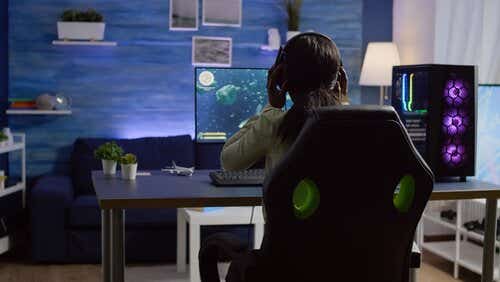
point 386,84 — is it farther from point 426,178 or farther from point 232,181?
point 426,178

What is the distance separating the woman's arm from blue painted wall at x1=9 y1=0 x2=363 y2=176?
10.4ft

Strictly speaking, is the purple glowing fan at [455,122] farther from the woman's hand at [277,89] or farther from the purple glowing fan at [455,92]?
the woman's hand at [277,89]

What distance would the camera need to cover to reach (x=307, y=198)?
1729 mm

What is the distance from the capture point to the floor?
13.7 ft

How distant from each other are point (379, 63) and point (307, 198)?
3.65m

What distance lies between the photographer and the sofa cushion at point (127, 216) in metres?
4.43

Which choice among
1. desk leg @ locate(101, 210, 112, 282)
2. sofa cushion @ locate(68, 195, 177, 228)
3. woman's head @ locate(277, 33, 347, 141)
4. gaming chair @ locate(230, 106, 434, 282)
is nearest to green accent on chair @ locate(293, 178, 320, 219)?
gaming chair @ locate(230, 106, 434, 282)

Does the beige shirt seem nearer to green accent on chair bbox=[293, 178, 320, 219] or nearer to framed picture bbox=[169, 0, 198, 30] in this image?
green accent on chair bbox=[293, 178, 320, 219]

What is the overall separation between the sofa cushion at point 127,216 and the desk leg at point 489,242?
2328mm

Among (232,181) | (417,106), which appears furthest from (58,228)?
(417,106)

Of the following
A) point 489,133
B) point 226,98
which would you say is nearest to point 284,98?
point 489,133

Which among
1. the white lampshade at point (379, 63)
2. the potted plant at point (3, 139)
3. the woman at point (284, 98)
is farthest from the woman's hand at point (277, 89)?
the white lampshade at point (379, 63)

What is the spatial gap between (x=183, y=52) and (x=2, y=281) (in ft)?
6.84

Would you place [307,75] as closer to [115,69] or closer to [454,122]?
[454,122]
